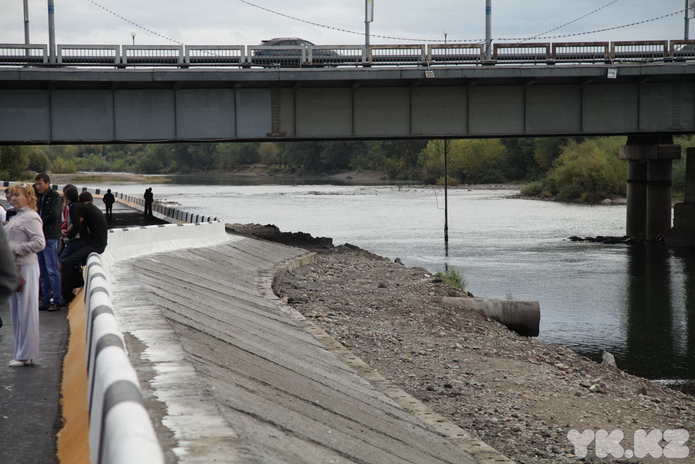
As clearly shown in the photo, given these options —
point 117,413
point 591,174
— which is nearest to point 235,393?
point 117,413

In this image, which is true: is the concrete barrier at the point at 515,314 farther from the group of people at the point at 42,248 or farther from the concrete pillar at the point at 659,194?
the concrete pillar at the point at 659,194

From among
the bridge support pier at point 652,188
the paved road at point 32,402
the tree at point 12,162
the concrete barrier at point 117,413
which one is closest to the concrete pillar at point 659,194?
the bridge support pier at point 652,188

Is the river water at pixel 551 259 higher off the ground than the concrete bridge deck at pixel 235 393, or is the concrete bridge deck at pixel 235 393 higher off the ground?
the concrete bridge deck at pixel 235 393

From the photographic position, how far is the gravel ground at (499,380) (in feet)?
34.2

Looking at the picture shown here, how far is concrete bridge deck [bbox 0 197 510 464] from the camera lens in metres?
6.18

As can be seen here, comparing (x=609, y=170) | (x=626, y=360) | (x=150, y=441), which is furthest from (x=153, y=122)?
(x=609, y=170)

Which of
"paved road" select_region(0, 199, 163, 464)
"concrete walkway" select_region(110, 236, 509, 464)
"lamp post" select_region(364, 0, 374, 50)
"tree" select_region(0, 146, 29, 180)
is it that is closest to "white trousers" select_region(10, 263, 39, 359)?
"paved road" select_region(0, 199, 163, 464)

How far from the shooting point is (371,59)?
1277 inches

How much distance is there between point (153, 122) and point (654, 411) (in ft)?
80.6

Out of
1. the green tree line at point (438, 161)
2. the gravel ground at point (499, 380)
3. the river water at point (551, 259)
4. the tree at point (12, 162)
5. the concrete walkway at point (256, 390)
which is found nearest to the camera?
the concrete walkway at point (256, 390)

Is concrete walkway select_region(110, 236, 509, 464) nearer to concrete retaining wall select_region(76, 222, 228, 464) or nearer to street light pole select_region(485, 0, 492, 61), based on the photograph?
concrete retaining wall select_region(76, 222, 228, 464)

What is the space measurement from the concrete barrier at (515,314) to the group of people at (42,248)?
945 cm

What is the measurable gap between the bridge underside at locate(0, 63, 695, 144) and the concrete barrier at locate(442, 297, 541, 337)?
46.7ft

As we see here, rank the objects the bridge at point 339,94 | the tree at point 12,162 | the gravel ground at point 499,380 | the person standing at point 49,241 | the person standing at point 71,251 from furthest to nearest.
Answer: the tree at point 12,162, the bridge at point 339,94, the person standing at point 71,251, the person standing at point 49,241, the gravel ground at point 499,380
